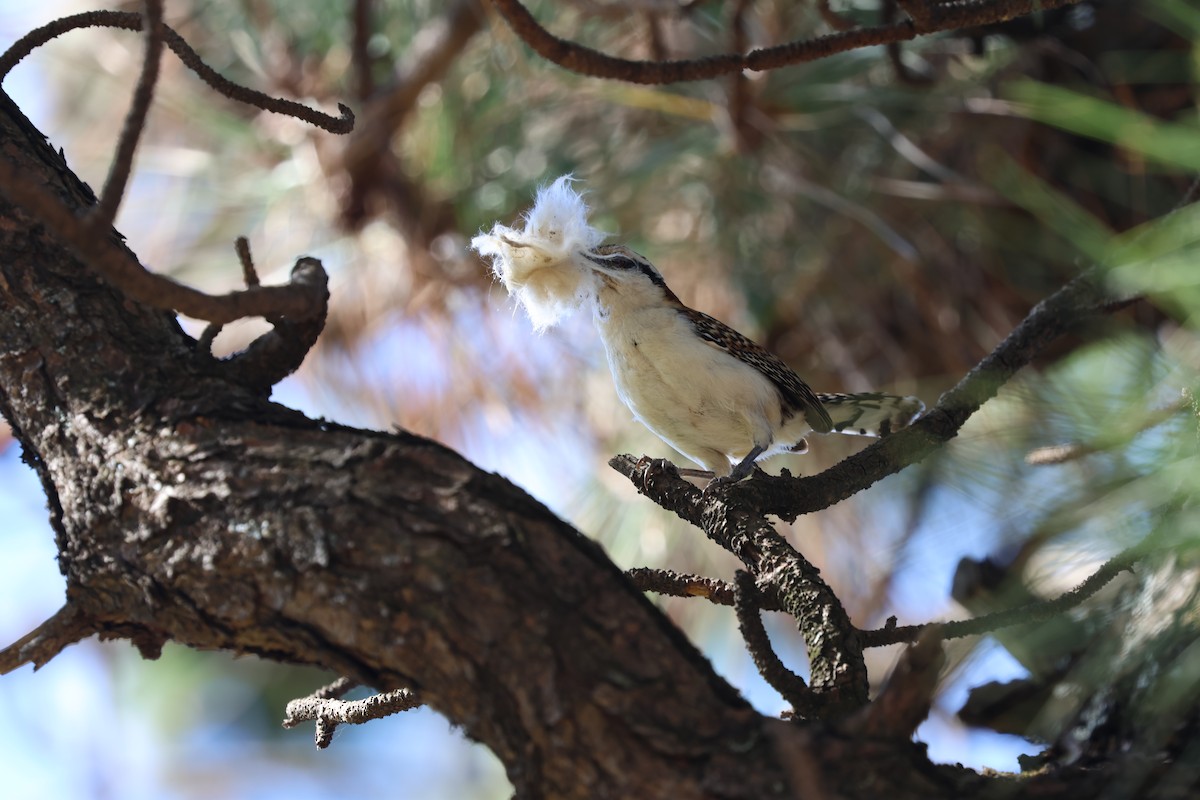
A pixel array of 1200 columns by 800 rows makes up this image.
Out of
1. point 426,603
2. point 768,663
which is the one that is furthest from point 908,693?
point 426,603

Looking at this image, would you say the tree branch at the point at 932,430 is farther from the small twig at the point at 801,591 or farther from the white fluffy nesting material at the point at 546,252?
the white fluffy nesting material at the point at 546,252

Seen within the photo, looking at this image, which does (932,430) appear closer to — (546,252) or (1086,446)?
(1086,446)

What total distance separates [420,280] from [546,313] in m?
1.93

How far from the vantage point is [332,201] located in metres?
4.55

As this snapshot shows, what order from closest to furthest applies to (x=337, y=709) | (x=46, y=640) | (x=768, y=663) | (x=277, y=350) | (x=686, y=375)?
(x=46, y=640)
(x=768, y=663)
(x=277, y=350)
(x=337, y=709)
(x=686, y=375)

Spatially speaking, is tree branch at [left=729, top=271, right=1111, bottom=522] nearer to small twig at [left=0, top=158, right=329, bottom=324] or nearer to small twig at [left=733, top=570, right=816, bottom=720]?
small twig at [left=733, top=570, right=816, bottom=720]

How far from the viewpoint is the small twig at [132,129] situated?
125 cm

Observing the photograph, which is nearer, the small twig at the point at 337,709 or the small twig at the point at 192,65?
the small twig at the point at 192,65

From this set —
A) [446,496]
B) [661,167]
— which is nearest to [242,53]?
[661,167]

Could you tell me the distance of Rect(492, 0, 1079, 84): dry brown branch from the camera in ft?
7.57

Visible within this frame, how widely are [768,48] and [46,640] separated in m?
1.69

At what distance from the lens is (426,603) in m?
1.45

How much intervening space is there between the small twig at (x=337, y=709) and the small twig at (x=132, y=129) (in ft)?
3.31

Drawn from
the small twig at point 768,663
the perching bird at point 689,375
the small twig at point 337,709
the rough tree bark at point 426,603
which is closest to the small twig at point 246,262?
the rough tree bark at point 426,603
